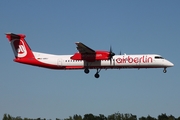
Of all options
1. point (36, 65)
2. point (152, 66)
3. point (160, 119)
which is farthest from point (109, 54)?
point (160, 119)

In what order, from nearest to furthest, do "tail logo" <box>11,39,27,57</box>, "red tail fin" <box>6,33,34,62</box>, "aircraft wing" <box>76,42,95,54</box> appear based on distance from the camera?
"aircraft wing" <box>76,42,95,54</box>, "red tail fin" <box>6,33,34,62</box>, "tail logo" <box>11,39,27,57</box>

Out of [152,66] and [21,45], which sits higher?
[21,45]

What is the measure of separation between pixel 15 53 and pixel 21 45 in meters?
1.30

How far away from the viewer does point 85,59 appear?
51.1 metres

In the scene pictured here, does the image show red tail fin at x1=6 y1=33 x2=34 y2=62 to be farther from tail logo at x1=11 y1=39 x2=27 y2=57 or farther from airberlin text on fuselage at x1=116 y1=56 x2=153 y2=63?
airberlin text on fuselage at x1=116 y1=56 x2=153 y2=63

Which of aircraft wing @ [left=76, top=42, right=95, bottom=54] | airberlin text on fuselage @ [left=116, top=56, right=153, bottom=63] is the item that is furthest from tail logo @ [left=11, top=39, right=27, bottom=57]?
airberlin text on fuselage @ [left=116, top=56, right=153, bottom=63]

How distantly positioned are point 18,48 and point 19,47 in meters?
0.18

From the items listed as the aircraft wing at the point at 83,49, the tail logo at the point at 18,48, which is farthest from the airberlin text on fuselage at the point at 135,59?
the tail logo at the point at 18,48

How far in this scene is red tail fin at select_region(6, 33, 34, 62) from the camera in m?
53.8

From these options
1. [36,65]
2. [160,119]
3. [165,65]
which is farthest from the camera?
[160,119]

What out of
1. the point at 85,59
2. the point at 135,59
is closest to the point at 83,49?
the point at 85,59

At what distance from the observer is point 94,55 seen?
50969mm

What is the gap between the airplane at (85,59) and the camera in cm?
5006

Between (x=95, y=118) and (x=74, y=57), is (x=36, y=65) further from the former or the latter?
(x=95, y=118)
